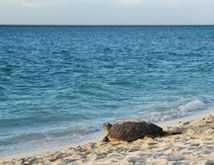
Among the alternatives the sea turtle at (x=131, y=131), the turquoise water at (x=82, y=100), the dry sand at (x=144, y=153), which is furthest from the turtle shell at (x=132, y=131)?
the turquoise water at (x=82, y=100)

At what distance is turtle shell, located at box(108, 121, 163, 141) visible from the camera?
9930 mm

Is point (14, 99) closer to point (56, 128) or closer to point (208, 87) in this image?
point (56, 128)

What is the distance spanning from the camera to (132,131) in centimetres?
1001

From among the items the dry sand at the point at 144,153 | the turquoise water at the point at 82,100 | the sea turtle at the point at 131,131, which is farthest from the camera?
the turquoise water at the point at 82,100

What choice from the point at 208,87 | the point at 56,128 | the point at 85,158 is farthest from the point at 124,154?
the point at 208,87

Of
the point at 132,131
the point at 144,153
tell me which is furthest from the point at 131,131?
the point at 144,153

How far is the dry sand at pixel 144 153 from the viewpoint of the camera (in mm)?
7656

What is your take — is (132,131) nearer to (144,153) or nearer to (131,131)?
(131,131)

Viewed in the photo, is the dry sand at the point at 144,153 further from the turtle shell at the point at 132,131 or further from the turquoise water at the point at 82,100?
the turquoise water at the point at 82,100

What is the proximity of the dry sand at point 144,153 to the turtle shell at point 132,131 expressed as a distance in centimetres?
30

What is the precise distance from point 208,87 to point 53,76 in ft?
23.8

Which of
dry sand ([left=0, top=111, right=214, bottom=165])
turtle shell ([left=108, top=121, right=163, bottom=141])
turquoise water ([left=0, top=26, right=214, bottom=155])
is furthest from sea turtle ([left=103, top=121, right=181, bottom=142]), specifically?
turquoise water ([left=0, top=26, right=214, bottom=155])

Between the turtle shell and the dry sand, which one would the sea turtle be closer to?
the turtle shell

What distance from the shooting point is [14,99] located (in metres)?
16.3
